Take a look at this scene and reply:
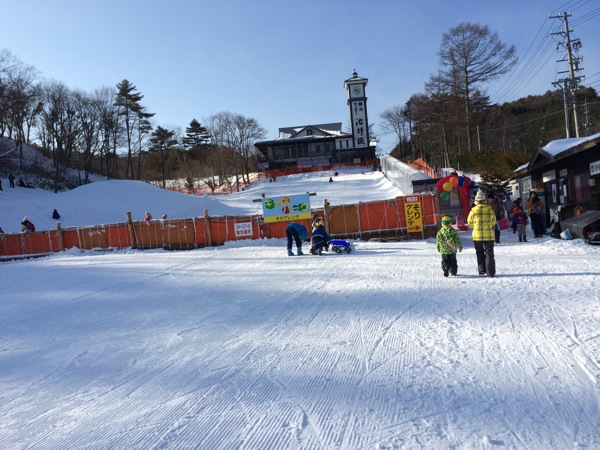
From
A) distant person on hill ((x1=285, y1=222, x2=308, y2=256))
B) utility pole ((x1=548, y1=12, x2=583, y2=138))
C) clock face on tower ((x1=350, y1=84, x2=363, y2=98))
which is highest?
clock face on tower ((x1=350, y1=84, x2=363, y2=98))

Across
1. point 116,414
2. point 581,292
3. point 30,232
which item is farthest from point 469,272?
point 30,232

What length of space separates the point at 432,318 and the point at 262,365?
7.96ft

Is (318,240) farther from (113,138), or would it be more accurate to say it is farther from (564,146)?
(113,138)

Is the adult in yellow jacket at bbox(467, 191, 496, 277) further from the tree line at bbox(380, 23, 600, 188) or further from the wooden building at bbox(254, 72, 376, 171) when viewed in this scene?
the wooden building at bbox(254, 72, 376, 171)

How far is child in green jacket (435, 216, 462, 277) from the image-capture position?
8.12 metres

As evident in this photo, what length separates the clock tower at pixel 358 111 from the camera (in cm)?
6769

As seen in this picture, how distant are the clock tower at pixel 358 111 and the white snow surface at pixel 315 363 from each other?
60.5 m

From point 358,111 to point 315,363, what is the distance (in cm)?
6737

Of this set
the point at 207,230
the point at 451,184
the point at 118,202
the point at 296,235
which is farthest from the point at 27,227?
the point at 451,184

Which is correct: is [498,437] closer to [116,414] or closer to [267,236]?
[116,414]

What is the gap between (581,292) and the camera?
20.7ft

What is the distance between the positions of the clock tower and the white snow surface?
60541 millimetres

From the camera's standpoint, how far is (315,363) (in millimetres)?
4230

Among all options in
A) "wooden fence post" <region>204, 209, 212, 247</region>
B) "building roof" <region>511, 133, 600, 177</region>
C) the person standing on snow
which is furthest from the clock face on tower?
the person standing on snow
